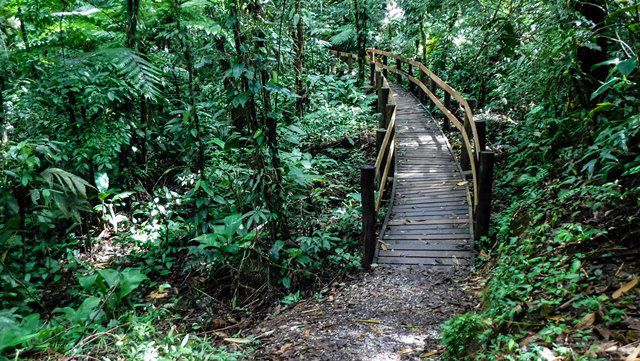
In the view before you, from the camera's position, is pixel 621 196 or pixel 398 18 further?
pixel 398 18

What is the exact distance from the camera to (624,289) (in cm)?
268

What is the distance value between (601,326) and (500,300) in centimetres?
88

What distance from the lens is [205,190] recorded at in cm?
585

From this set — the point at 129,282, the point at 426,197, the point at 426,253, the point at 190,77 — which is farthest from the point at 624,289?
the point at 190,77

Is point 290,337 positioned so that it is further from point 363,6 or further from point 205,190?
point 363,6

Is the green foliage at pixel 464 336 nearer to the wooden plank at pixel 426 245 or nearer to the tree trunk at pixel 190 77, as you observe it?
the wooden plank at pixel 426 245

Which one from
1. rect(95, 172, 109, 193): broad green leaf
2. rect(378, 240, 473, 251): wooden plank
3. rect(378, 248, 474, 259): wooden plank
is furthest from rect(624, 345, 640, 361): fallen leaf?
rect(95, 172, 109, 193): broad green leaf

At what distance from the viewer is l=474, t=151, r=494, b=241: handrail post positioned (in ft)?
16.8

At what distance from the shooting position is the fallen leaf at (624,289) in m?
2.66

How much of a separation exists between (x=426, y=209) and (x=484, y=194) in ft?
4.34

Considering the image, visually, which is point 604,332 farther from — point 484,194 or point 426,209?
point 426,209

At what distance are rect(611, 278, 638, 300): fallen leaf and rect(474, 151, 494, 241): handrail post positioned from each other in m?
2.49

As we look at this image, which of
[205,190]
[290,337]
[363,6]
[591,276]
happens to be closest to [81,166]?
[205,190]

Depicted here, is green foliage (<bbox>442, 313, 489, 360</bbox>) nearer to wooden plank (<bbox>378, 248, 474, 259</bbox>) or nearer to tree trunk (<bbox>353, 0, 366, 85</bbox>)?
wooden plank (<bbox>378, 248, 474, 259</bbox>)
